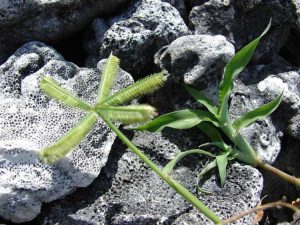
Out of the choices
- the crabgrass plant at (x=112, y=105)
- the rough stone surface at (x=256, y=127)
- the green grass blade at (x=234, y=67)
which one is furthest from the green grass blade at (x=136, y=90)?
the rough stone surface at (x=256, y=127)

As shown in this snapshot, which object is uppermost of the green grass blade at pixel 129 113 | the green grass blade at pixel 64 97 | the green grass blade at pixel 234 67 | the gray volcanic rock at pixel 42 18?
the gray volcanic rock at pixel 42 18

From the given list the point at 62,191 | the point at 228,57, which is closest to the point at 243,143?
the point at 228,57

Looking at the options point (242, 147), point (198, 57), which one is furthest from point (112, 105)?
point (242, 147)

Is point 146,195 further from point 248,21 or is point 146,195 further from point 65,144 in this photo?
point 248,21

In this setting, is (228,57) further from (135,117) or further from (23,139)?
(23,139)

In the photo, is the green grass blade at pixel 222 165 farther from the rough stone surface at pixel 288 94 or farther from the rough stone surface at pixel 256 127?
the rough stone surface at pixel 288 94

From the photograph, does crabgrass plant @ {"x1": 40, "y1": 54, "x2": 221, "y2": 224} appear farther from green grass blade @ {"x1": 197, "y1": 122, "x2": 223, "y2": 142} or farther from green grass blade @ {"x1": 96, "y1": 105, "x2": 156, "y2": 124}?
green grass blade @ {"x1": 197, "y1": 122, "x2": 223, "y2": 142}
